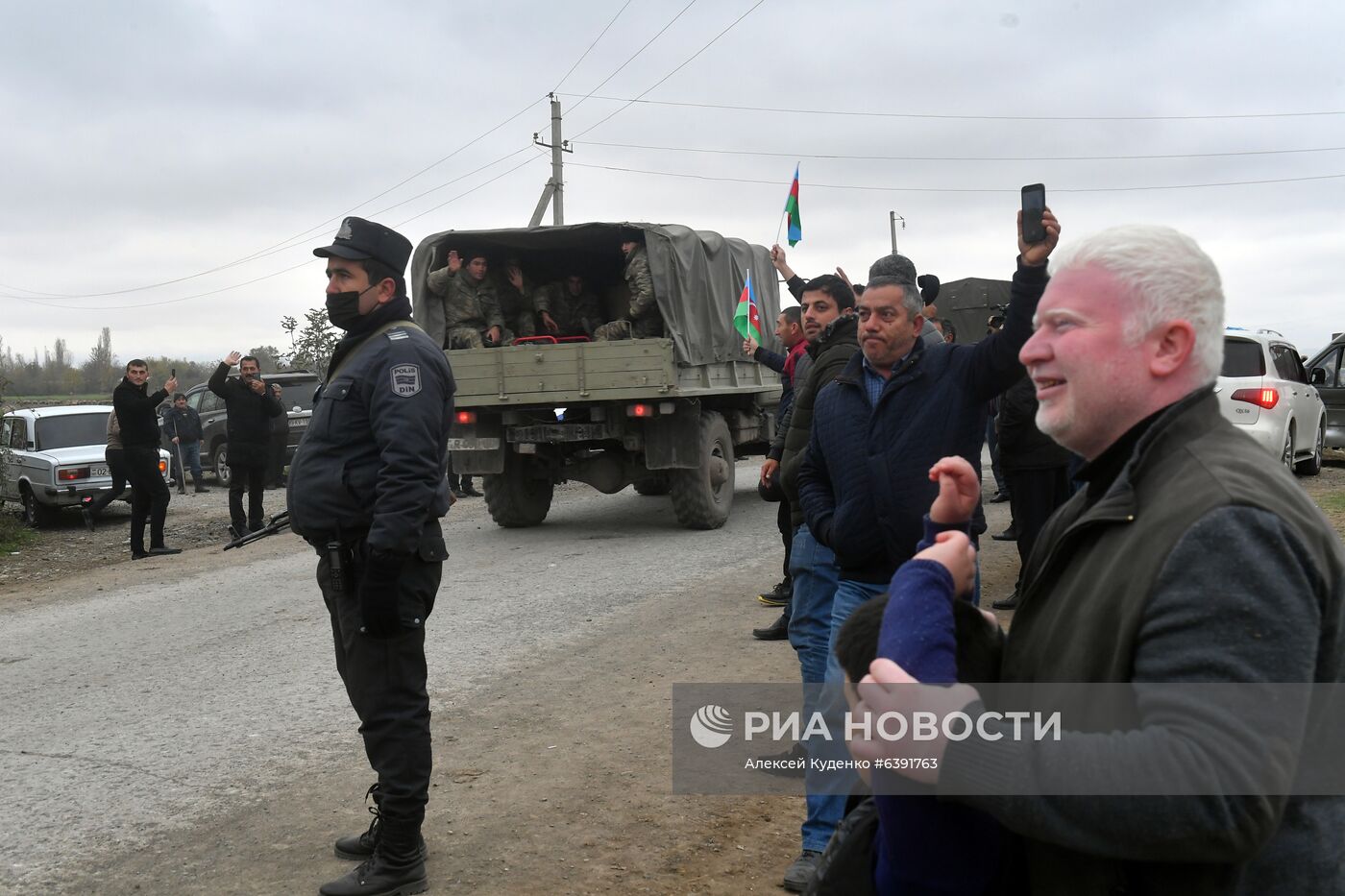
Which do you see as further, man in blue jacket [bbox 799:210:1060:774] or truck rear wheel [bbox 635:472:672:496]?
truck rear wheel [bbox 635:472:672:496]

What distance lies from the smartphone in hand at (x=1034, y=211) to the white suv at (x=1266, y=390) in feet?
33.9

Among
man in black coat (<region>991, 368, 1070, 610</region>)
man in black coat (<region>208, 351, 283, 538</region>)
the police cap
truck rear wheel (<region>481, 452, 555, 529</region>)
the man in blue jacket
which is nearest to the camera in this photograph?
the man in blue jacket

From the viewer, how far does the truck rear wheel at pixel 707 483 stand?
11.7 meters

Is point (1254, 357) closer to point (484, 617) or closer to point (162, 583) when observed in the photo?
point (484, 617)

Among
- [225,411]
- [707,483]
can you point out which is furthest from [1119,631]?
[225,411]

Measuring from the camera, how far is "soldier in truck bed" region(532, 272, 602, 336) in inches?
515

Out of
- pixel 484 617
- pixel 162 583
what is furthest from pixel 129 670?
pixel 162 583

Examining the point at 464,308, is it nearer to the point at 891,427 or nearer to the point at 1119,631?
the point at 891,427

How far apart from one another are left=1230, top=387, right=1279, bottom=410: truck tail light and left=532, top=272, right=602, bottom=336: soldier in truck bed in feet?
23.2

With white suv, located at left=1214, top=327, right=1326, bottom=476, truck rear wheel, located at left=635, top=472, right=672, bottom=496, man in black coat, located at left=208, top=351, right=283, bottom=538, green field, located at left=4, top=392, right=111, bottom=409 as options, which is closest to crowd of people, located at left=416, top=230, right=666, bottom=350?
man in black coat, located at left=208, top=351, right=283, bottom=538

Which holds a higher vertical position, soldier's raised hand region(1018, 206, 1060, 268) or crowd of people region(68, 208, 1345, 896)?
soldier's raised hand region(1018, 206, 1060, 268)

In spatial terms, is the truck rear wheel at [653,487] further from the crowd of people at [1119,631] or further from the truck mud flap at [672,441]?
the crowd of people at [1119,631]

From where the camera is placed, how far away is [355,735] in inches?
211

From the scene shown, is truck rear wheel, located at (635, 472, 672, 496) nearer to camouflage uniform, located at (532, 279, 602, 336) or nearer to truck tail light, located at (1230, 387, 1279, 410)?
camouflage uniform, located at (532, 279, 602, 336)
